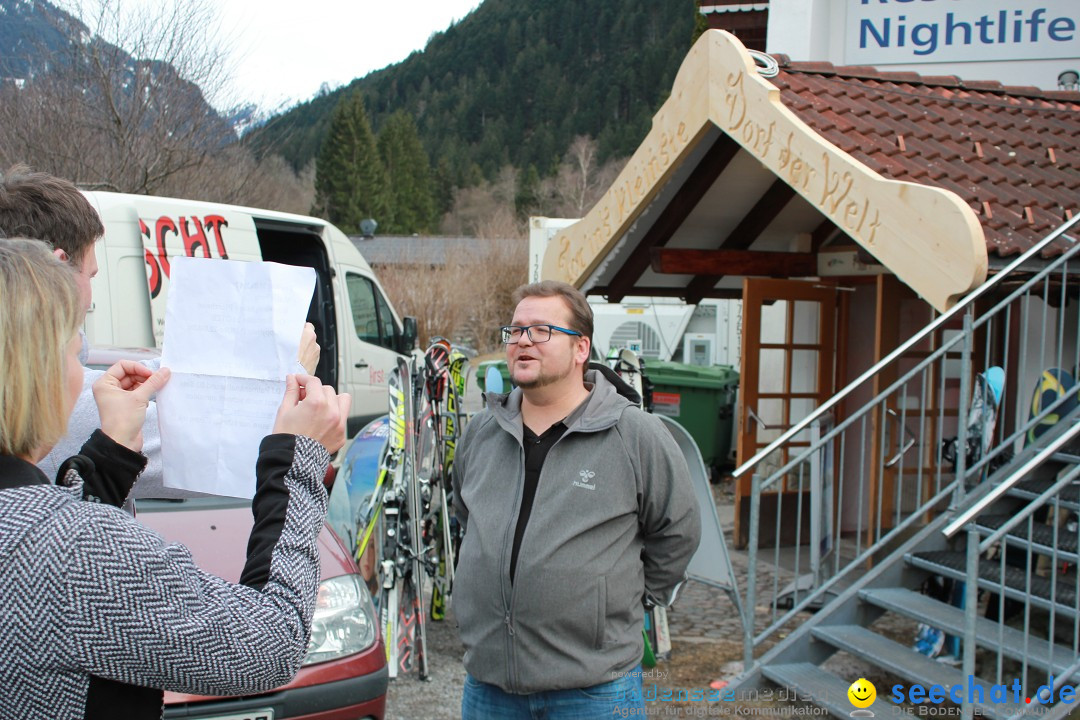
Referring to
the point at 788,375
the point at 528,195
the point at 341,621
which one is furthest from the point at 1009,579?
the point at 528,195

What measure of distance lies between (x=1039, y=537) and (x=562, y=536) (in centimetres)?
338

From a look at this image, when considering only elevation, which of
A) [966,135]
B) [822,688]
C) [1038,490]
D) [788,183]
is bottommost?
[822,688]

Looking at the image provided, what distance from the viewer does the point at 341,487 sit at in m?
5.35

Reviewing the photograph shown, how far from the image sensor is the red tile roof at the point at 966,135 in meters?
5.25

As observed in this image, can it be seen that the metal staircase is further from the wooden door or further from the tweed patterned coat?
the tweed patterned coat

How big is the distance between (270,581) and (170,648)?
178 millimetres

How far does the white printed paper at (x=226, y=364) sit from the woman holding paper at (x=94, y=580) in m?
0.17

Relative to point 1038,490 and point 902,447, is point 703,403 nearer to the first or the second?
point 902,447

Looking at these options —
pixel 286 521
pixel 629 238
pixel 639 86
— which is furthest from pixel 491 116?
pixel 286 521

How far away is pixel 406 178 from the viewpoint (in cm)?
7094

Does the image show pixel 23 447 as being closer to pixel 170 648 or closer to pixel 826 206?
pixel 170 648

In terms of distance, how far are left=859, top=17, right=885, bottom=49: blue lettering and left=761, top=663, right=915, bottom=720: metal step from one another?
606cm

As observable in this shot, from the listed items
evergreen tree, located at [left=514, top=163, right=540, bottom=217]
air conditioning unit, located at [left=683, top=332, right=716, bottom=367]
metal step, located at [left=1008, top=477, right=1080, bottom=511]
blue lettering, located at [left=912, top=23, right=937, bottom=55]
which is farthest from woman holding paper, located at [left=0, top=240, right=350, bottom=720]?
evergreen tree, located at [left=514, top=163, right=540, bottom=217]

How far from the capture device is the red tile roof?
525cm
